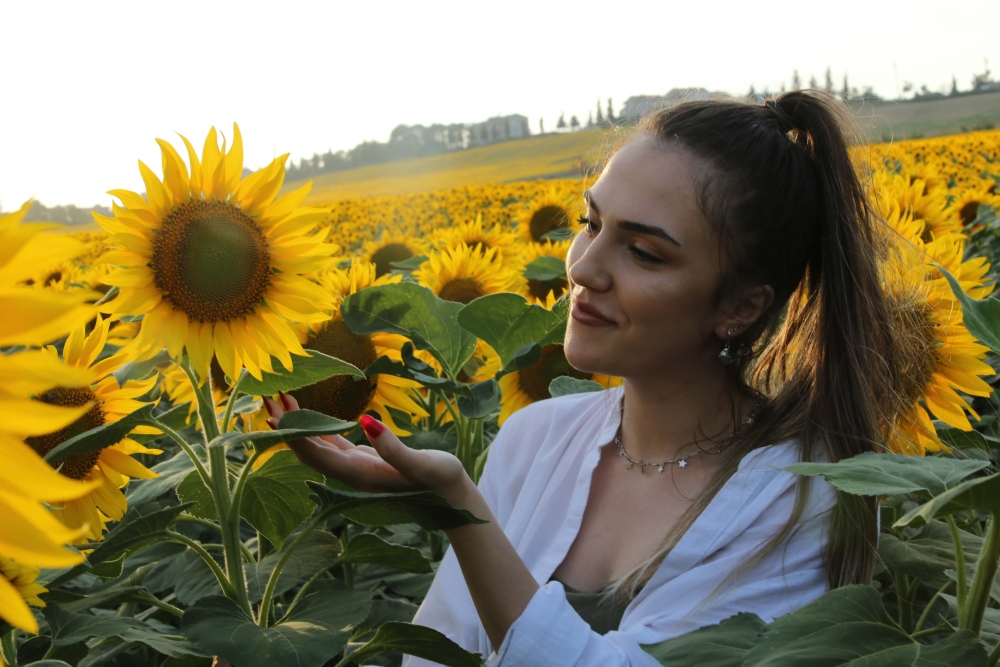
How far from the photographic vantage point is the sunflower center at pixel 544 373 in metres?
2.80

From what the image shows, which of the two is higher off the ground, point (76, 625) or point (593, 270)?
point (593, 270)

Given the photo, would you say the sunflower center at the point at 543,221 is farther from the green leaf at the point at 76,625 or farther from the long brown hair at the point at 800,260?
the green leaf at the point at 76,625

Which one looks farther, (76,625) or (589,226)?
(589,226)

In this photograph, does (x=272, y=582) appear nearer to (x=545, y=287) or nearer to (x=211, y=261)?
(x=211, y=261)

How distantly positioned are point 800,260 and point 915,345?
366mm

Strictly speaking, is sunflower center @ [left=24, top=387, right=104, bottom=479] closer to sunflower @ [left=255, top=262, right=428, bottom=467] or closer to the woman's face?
sunflower @ [left=255, top=262, right=428, bottom=467]

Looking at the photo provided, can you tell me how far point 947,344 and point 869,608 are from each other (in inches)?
52.3

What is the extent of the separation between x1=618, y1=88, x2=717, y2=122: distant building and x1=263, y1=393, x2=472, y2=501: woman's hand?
1118 millimetres

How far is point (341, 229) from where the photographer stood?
9812 millimetres

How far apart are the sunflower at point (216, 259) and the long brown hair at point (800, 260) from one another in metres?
0.78

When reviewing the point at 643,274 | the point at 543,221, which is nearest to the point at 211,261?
the point at 643,274

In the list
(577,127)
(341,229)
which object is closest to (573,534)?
(341,229)

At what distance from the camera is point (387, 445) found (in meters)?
1.33

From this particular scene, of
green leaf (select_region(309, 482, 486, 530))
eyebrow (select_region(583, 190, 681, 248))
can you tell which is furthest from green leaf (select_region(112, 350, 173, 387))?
eyebrow (select_region(583, 190, 681, 248))
